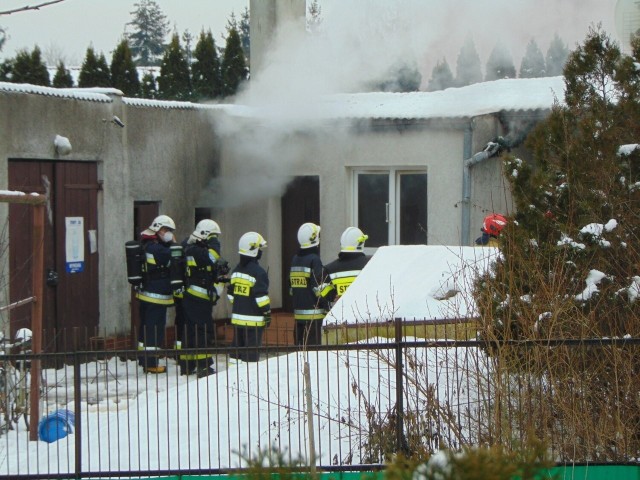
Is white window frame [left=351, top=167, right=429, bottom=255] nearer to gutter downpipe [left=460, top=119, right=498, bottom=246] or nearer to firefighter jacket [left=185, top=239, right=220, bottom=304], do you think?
gutter downpipe [left=460, top=119, right=498, bottom=246]

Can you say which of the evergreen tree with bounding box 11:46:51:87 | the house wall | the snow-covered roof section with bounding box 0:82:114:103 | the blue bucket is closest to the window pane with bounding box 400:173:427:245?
the house wall

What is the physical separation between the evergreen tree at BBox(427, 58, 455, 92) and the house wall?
171 inches

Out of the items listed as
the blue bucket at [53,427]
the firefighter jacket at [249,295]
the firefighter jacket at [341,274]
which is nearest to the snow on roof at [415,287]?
the firefighter jacket at [341,274]

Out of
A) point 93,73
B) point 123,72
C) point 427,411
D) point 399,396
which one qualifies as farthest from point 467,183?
point 93,73

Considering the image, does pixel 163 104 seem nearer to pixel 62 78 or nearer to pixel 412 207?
pixel 412 207

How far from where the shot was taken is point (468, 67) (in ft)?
62.7

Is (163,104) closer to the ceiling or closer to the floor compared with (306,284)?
closer to the ceiling

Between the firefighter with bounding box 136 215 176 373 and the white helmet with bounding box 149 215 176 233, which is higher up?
the white helmet with bounding box 149 215 176 233

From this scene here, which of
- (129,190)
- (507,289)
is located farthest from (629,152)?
(129,190)

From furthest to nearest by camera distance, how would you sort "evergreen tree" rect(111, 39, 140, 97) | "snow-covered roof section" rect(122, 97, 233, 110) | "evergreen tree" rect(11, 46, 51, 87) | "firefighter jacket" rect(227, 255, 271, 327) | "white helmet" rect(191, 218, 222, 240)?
"evergreen tree" rect(111, 39, 140, 97) → "evergreen tree" rect(11, 46, 51, 87) → "snow-covered roof section" rect(122, 97, 233, 110) → "white helmet" rect(191, 218, 222, 240) → "firefighter jacket" rect(227, 255, 271, 327)

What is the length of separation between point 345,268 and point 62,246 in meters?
3.61

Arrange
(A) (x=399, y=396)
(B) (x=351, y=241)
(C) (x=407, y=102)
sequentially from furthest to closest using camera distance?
(C) (x=407, y=102) < (B) (x=351, y=241) < (A) (x=399, y=396)

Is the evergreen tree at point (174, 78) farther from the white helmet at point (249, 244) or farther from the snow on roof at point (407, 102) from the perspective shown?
the white helmet at point (249, 244)

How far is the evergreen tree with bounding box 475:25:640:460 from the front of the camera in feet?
25.3
